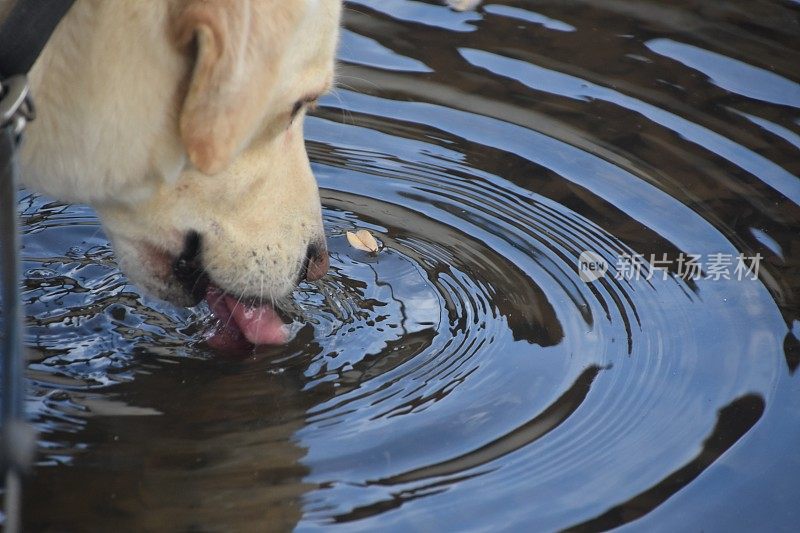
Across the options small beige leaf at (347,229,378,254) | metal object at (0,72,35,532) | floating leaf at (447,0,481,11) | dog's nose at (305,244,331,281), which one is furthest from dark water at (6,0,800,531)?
metal object at (0,72,35,532)

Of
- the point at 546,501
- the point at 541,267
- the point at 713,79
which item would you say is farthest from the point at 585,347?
the point at 713,79

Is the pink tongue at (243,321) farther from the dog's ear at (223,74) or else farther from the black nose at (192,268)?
the dog's ear at (223,74)

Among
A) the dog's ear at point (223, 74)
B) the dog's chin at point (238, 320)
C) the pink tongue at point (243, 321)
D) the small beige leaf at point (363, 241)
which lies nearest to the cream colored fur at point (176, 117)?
the dog's ear at point (223, 74)

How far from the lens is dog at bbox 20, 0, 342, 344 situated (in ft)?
9.36

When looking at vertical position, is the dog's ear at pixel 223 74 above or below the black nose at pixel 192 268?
above

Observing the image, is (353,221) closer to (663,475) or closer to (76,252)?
(76,252)

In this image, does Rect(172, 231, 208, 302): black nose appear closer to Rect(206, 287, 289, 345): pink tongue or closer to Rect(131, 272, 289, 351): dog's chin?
Rect(131, 272, 289, 351): dog's chin

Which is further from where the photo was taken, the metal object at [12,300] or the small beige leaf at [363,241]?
the small beige leaf at [363,241]

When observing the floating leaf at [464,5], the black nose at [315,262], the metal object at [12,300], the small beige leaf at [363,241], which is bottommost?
the small beige leaf at [363,241]

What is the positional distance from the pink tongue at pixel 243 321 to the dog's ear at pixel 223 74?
86 centimetres

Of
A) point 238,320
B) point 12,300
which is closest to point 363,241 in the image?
point 238,320

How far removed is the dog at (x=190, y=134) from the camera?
112 inches

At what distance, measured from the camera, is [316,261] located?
3.80m

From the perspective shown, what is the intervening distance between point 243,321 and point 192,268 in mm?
336
